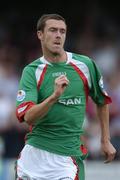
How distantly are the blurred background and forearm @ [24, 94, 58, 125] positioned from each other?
13.4 ft

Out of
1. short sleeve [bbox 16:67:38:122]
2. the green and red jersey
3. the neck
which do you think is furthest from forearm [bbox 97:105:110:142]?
short sleeve [bbox 16:67:38:122]

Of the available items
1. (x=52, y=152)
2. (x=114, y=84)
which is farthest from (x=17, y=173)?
(x=114, y=84)

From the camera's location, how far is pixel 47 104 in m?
6.56

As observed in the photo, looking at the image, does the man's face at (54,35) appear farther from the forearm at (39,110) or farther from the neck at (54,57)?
the forearm at (39,110)

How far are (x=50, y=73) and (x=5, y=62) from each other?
731 cm

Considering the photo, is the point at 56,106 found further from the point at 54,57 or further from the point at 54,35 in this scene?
the point at 54,35

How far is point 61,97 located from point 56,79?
0.52 metres

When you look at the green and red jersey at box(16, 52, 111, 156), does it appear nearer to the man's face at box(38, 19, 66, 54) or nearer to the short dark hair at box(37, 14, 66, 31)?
the man's face at box(38, 19, 66, 54)

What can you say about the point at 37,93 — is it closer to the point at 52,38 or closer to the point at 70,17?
the point at 52,38

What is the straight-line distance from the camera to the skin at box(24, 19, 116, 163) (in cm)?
653

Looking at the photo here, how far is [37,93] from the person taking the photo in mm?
7016

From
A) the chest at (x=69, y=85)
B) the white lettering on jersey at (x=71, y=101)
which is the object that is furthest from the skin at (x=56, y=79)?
the white lettering on jersey at (x=71, y=101)

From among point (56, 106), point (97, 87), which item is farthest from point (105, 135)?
point (56, 106)

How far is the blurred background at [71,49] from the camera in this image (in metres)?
11.9
